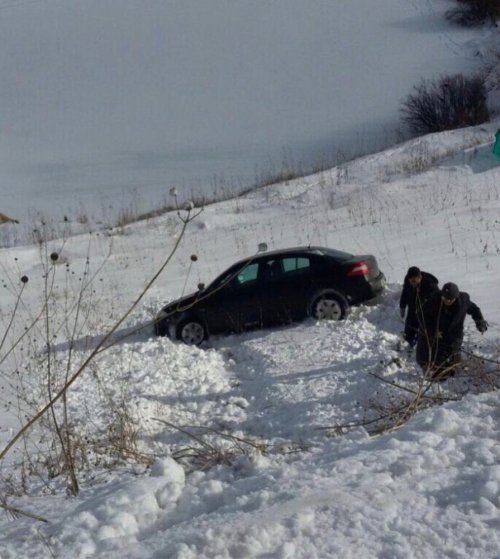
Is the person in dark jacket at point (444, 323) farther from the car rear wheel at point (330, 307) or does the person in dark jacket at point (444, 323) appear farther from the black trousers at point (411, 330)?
the car rear wheel at point (330, 307)

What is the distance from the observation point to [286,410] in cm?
1091

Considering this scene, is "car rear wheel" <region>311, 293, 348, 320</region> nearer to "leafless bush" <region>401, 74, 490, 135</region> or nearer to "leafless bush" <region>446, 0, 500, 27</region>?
"leafless bush" <region>401, 74, 490, 135</region>

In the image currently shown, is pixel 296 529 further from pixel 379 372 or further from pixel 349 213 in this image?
pixel 349 213

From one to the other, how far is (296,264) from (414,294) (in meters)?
4.52

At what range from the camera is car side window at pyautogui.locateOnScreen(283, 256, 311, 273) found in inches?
616

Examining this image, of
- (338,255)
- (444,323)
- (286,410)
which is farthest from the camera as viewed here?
(338,255)

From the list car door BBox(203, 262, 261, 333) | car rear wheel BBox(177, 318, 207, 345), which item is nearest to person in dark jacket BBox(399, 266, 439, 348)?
car door BBox(203, 262, 261, 333)

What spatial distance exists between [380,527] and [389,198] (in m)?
Result: 23.2

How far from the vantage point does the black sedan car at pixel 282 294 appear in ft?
50.3

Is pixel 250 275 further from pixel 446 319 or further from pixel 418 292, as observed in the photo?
pixel 446 319

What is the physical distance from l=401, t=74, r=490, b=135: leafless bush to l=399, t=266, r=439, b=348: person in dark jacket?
1265 inches

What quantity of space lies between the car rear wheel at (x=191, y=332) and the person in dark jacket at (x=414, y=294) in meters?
4.87

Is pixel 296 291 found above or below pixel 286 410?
above

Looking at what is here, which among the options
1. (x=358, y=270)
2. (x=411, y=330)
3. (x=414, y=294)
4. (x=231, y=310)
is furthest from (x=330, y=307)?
(x=411, y=330)
